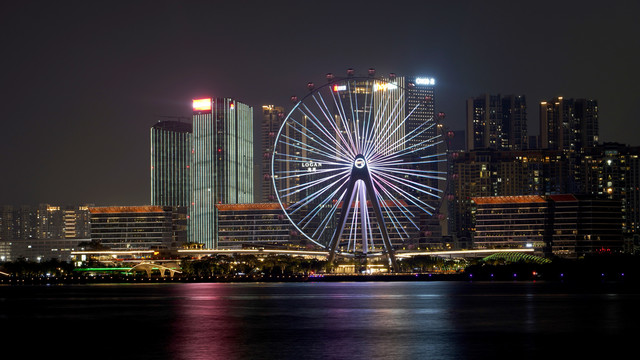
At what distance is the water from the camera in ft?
209

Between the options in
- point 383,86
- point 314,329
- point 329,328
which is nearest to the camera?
point 314,329

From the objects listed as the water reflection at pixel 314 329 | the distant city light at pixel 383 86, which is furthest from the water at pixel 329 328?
the distant city light at pixel 383 86

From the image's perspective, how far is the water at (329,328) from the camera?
6359cm

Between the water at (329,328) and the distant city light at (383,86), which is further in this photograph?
the distant city light at (383,86)

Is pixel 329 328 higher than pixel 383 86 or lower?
lower

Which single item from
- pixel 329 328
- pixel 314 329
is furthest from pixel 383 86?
pixel 314 329

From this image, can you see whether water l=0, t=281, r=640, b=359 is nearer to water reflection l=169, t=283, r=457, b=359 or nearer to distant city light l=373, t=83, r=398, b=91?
water reflection l=169, t=283, r=457, b=359

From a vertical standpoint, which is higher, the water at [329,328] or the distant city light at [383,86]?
the distant city light at [383,86]

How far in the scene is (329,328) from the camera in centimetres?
8038

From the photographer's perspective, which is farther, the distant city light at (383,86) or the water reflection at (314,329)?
the distant city light at (383,86)

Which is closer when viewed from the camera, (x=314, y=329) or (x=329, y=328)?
(x=314, y=329)

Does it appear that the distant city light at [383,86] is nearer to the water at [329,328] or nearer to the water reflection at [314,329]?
the water reflection at [314,329]

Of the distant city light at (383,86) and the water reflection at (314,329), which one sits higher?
the distant city light at (383,86)

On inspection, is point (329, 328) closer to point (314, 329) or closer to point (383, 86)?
point (314, 329)
